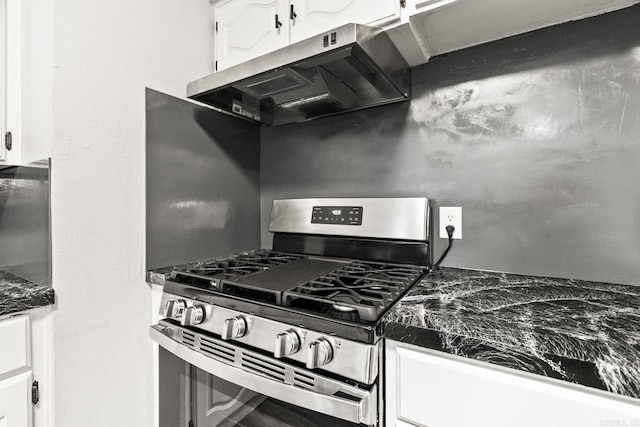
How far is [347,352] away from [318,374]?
93 millimetres

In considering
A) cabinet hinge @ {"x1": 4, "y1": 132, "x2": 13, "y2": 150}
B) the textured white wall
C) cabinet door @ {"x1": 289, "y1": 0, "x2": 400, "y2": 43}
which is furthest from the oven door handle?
cabinet door @ {"x1": 289, "y1": 0, "x2": 400, "y2": 43}

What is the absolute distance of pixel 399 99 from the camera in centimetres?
127

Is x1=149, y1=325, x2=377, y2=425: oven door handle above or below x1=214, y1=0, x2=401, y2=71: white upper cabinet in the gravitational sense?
below

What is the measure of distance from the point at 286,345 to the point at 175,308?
1.55ft

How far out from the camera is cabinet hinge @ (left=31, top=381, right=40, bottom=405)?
0.91m

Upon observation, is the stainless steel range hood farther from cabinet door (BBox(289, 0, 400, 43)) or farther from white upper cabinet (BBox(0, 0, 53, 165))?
white upper cabinet (BBox(0, 0, 53, 165))

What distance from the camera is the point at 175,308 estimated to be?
985 millimetres

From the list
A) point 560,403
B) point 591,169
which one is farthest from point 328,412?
point 591,169

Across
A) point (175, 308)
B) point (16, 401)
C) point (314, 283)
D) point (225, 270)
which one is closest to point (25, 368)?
point (16, 401)

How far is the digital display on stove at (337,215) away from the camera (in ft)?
4.29

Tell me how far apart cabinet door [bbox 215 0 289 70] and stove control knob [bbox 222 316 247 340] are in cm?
101

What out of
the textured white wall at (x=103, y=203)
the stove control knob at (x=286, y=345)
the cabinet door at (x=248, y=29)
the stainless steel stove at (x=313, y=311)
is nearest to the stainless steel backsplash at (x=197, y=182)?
the textured white wall at (x=103, y=203)

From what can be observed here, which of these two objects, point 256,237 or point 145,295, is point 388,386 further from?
point 256,237

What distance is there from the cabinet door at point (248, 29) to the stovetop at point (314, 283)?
87 cm
